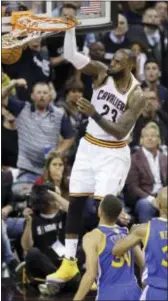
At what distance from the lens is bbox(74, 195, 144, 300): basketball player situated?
10305 millimetres

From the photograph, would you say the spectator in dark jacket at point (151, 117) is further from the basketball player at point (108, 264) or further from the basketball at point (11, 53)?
the basketball player at point (108, 264)

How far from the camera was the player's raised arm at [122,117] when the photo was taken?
1130cm

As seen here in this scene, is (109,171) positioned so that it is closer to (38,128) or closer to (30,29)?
(30,29)

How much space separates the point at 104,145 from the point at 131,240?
1.94 m

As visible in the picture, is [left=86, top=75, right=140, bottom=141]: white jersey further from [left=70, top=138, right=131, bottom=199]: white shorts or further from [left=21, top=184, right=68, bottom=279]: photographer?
[left=21, top=184, right=68, bottom=279]: photographer

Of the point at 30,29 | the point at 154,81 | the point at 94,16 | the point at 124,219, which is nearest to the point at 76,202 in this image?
the point at 124,219

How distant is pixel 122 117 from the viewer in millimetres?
11688

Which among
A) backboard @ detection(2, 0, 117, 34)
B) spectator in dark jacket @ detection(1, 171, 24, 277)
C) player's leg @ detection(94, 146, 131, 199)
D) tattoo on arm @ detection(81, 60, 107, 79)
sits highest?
backboard @ detection(2, 0, 117, 34)

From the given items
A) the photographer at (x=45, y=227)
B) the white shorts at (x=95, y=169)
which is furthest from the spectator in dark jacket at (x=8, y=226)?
the white shorts at (x=95, y=169)

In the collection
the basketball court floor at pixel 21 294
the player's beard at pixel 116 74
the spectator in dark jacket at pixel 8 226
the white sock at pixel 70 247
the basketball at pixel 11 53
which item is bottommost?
the basketball court floor at pixel 21 294

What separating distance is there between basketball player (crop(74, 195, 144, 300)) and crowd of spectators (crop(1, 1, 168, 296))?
93.6 inches

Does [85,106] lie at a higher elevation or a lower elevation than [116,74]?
lower

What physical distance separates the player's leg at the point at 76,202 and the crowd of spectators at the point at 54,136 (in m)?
1.01

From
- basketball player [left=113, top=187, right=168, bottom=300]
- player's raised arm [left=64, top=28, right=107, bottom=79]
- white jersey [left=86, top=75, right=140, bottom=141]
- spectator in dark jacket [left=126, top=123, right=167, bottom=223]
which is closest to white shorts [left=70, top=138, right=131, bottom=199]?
white jersey [left=86, top=75, right=140, bottom=141]
